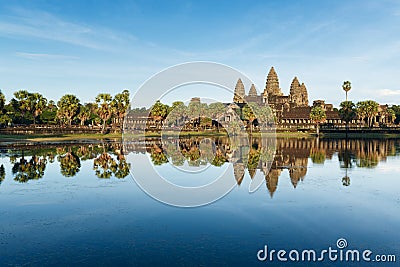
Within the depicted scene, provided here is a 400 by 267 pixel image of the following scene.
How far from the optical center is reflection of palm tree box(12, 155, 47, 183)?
25297 millimetres

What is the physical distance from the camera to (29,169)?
2897 centimetres

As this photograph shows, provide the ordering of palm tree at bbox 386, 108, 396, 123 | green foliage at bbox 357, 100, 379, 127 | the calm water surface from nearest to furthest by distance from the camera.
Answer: the calm water surface, green foliage at bbox 357, 100, 379, 127, palm tree at bbox 386, 108, 396, 123

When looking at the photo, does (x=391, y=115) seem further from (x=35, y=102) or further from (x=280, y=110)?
(x=35, y=102)

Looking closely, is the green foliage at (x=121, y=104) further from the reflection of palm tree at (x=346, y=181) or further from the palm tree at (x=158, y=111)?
the reflection of palm tree at (x=346, y=181)

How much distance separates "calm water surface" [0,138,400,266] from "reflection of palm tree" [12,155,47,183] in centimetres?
13

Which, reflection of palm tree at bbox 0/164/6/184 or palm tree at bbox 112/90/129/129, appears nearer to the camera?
reflection of palm tree at bbox 0/164/6/184

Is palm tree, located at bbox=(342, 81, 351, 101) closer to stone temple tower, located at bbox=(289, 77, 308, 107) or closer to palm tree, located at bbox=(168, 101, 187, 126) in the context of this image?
palm tree, located at bbox=(168, 101, 187, 126)

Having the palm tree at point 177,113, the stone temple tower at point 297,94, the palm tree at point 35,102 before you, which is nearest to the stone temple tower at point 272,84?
the stone temple tower at point 297,94

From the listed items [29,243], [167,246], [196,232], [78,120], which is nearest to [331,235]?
[196,232]

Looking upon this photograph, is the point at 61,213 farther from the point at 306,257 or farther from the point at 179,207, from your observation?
the point at 306,257

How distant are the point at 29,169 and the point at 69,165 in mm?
3610

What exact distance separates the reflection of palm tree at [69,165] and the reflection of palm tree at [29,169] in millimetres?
1513

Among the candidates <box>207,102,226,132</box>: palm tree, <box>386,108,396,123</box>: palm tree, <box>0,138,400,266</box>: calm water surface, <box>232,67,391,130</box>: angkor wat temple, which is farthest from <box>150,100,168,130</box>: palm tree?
<box>386,108,396,123</box>: palm tree

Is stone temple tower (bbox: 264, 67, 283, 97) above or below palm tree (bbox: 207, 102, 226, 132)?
above
